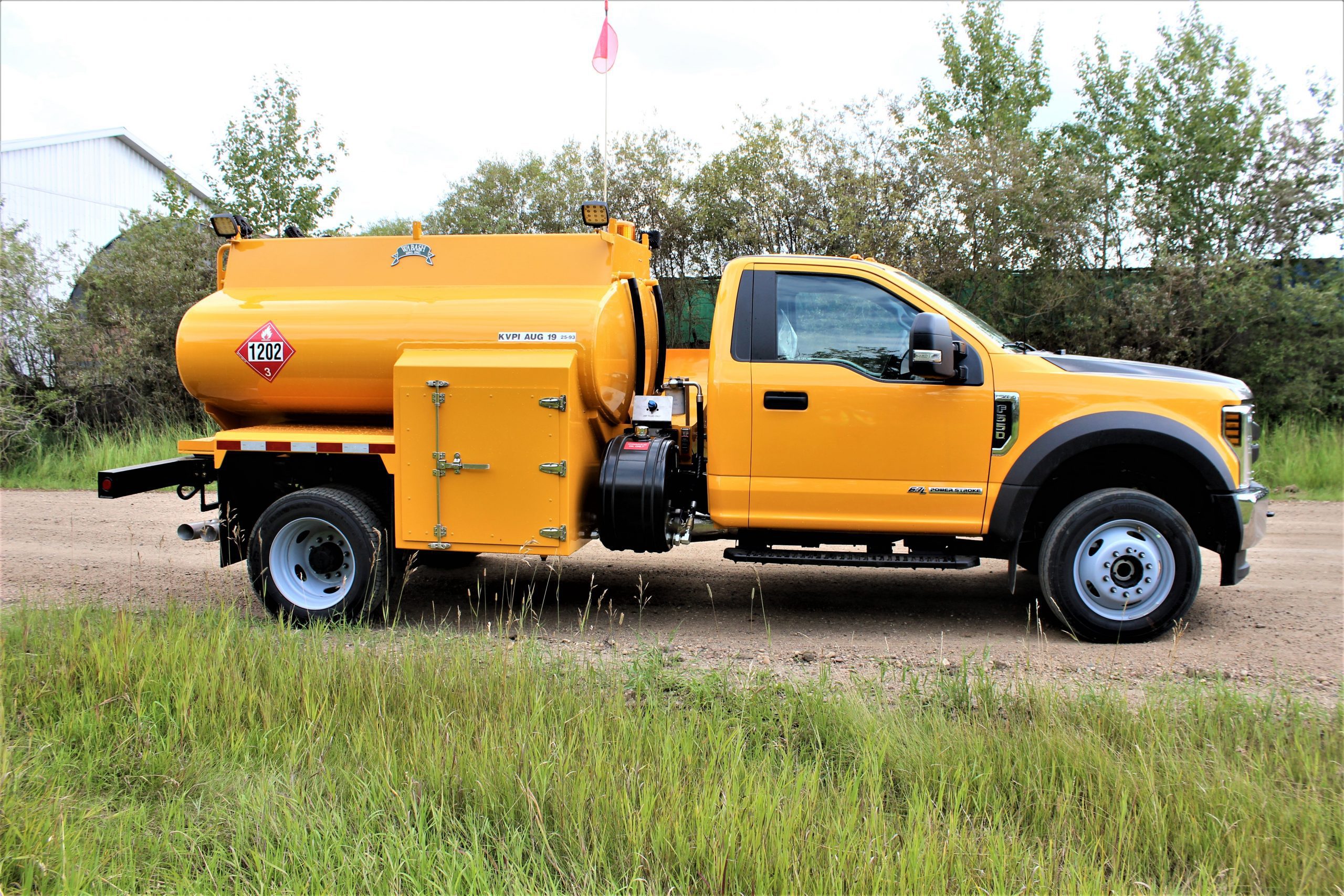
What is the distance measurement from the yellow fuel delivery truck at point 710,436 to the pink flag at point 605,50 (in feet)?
6.68

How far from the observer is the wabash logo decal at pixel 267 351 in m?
6.42

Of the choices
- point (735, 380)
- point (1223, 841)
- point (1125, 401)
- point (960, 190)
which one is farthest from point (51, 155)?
point (1223, 841)

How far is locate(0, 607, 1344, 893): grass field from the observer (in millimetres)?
3088

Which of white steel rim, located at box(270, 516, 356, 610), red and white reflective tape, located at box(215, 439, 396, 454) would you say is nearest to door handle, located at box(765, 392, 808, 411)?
red and white reflective tape, located at box(215, 439, 396, 454)

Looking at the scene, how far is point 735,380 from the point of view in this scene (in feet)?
20.0

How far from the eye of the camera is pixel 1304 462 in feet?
39.4

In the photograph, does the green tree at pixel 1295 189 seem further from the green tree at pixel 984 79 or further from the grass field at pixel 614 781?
the grass field at pixel 614 781

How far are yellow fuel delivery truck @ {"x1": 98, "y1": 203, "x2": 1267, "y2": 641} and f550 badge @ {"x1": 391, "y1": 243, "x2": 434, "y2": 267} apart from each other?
1cm

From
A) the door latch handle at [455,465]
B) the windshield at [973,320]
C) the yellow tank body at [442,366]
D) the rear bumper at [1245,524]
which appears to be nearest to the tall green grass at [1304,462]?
the rear bumper at [1245,524]

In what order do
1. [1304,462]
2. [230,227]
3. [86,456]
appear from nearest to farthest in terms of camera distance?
[230,227] → [1304,462] → [86,456]

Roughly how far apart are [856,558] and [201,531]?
4421 mm

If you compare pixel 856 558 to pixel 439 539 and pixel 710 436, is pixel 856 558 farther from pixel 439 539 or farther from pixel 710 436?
pixel 439 539

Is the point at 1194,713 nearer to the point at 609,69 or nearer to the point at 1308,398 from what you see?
the point at 609,69

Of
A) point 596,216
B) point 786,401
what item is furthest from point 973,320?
point 596,216
